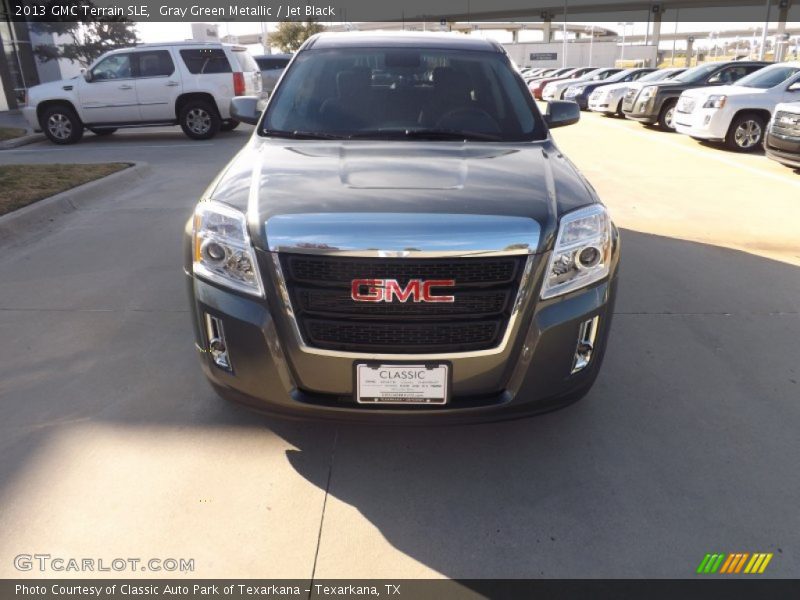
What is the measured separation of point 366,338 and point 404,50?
228 centimetres

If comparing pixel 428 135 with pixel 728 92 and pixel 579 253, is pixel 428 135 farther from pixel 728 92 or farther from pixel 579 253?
pixel 728 92

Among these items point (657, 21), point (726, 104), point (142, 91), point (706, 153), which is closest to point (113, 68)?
point (142, 91)

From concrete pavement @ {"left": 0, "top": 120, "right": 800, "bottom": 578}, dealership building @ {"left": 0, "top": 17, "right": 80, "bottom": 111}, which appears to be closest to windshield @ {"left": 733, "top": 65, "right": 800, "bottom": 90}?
concrete pavement @ {"left": 0, "top": 120, "right": 800, "bottom": 578}

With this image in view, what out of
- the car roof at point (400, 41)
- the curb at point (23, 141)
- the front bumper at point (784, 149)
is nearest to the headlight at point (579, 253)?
the car roof at point (400, 41)

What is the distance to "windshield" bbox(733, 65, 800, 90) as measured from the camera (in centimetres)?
1156

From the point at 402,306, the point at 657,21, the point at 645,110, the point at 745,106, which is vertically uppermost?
the point at 657,21

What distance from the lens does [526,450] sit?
9.54 ft

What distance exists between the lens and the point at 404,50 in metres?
3.97

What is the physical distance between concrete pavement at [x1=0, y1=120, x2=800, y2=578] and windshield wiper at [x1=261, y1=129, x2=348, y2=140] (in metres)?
1.34

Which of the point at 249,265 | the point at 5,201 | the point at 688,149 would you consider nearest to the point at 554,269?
the point at 249,265

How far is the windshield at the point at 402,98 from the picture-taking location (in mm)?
3559

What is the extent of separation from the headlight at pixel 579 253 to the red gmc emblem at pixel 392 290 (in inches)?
15.9

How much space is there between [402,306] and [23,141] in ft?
45.1

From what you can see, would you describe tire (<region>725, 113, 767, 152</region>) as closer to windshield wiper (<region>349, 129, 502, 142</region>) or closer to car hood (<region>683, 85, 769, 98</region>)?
car hood (<region>683, 85, 769, 98</region>)
